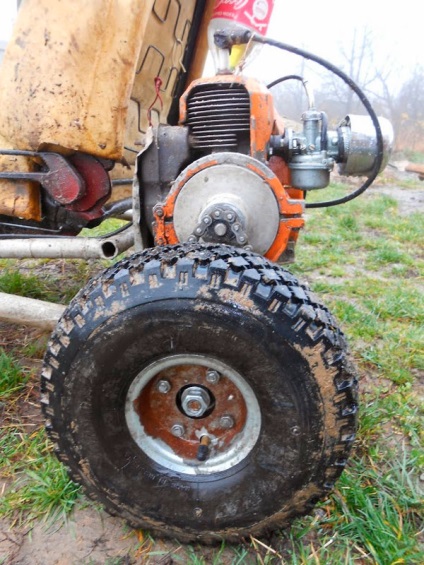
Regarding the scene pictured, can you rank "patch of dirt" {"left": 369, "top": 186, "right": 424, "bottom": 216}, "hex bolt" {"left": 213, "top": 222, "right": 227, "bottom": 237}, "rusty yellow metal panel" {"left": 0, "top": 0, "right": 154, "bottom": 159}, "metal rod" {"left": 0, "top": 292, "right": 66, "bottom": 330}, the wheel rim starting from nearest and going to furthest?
the wheel rim
"hex bolt" {"left": 213, "top": 222, "right": 227, "bottom": 237}
"rusty yellow metal panel" {"left": 0, "top": 0, "right": 154, "bottom": 159}
"metal rod" {"left": 0, "top": 292, "right": 66, "bottom": 330}
"patch of dirt" {"left": 369, "top": 186, "right": 424, "bottom": 216}

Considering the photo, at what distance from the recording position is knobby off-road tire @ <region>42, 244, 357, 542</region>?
4.52 ft

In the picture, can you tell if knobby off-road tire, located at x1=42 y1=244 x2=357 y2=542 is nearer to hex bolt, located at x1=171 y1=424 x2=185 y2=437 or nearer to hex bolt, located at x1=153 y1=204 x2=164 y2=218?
hex bolt, located at x1=171 y1=424 x2=185 y2=437

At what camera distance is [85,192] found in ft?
7.36

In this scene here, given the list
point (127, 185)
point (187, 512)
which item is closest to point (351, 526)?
point (187, 512)

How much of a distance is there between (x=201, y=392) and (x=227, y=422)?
0.13m

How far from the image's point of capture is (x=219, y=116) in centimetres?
200

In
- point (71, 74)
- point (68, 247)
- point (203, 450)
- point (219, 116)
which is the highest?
point (71, 74)

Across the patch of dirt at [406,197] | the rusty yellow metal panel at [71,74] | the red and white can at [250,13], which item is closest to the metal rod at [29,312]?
the rusty yellow metal panel at [71,74]

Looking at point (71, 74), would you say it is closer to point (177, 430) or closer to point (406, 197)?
point (177, 430)

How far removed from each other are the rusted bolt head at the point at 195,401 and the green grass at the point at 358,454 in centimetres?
44

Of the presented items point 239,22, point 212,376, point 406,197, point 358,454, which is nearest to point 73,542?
point 212,376

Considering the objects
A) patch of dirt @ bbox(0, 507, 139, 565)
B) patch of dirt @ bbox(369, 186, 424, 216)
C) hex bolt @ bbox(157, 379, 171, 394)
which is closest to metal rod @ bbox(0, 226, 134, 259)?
hex bolt @ bbox(157, 379, 171, 394)

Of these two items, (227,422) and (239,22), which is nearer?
(227,422)

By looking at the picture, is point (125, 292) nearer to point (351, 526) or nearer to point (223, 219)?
point (223, 219)
